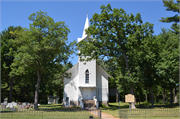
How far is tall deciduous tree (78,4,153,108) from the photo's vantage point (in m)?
23.7

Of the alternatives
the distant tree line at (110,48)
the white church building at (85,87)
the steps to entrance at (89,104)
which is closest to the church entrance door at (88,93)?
the white church building at (85,87)

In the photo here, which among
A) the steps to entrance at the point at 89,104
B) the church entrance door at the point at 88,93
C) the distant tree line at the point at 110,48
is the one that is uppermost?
the distant tree line at the point at 110,48

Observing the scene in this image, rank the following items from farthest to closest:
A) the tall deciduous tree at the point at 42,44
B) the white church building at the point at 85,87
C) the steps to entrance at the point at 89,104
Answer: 1. the white church building at the point at 85,87
2. the steps to entrance at the point at 89,104
3. the tall deciduous tree at the point at 42,44

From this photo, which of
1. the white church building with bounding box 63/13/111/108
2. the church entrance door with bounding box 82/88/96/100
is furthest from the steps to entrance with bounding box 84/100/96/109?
the church entrance door with bounding box 82/88/96/100

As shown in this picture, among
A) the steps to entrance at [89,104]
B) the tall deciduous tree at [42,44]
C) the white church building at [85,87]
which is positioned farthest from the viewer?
the white church building at [85,87]

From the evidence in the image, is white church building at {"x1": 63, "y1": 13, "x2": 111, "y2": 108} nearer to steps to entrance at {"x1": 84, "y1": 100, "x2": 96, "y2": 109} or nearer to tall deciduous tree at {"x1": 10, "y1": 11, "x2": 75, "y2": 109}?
steps to entrance at {"x1": 84, "y1": 100, "x2": 96, "y2": 109}

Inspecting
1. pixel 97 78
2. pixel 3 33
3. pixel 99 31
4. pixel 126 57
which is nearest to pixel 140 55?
pixel 126 57

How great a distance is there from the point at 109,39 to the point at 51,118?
50.1ft

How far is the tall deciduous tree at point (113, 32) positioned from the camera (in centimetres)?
2366

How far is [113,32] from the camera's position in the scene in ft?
79.6

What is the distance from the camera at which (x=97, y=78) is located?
30.2 meters

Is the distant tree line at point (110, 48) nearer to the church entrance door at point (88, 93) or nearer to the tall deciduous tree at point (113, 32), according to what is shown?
the tall deciduous tree at point (113, 32)

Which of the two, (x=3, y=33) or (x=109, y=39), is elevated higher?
(x=3, y=33)

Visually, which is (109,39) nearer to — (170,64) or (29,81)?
(170,64)
